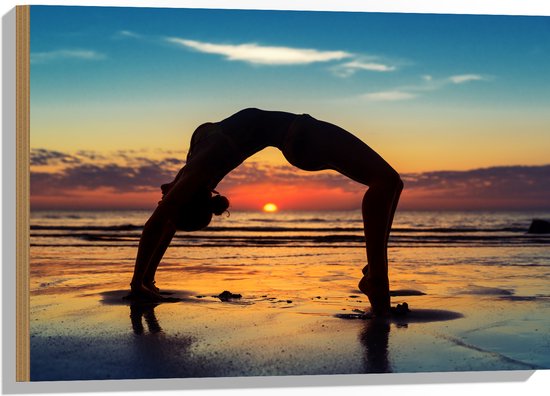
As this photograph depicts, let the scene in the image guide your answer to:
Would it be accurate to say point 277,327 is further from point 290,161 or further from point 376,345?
point 290,161

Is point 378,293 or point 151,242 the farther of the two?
point 151,242

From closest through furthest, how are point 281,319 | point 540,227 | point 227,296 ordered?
point 281,319 < point 227,296 < point 540,227

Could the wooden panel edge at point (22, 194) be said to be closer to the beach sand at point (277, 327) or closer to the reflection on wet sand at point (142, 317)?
the beach sand at point (277, 327)

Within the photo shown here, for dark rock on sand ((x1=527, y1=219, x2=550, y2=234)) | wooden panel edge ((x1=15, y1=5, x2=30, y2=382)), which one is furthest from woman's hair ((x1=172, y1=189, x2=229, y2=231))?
dark rock on sand ((x1=527, y1=219, x2=550, y2=234))

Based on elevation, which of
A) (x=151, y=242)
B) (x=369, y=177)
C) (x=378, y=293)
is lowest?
(x=378, y=293)

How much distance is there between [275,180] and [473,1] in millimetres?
2573

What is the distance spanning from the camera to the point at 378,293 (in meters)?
3.15

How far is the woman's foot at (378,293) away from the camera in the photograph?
124 inches

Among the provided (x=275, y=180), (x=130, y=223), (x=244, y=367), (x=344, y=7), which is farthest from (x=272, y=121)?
(x=130, y=223)

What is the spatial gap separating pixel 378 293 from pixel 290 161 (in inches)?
29.1

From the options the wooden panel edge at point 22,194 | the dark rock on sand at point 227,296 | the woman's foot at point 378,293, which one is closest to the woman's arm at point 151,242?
the dark rock on sand at point 227,296

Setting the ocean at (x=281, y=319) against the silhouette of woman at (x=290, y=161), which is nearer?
the ocean at (x=281, y=319)

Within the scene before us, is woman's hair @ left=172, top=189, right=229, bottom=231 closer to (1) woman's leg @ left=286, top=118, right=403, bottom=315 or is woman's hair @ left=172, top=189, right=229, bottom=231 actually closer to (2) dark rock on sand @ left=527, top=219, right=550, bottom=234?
(1) woman's leg @ left=286, top=118, right=403, bottom=315

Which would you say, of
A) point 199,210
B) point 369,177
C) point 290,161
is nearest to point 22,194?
point 199,210
